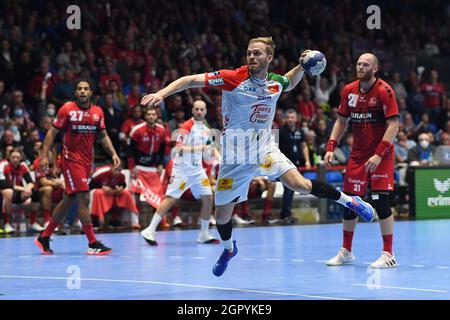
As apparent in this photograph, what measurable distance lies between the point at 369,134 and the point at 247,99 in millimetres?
1980

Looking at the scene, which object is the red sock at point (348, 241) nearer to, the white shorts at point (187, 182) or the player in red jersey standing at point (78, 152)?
the player in red jersey standing at point (78, 152)

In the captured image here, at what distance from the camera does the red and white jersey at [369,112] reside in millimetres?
10133

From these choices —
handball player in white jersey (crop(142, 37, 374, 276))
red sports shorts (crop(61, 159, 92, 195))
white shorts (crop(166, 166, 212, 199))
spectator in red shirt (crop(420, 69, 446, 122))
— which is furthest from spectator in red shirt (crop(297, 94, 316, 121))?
handball player in white jersey (crop(142, 37, 374, 276))

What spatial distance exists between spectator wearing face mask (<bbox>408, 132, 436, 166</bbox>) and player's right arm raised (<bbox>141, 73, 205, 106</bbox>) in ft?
41.5

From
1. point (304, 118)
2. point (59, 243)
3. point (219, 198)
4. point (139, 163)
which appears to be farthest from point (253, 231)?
point (219, 198)

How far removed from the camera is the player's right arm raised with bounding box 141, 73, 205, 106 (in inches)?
311

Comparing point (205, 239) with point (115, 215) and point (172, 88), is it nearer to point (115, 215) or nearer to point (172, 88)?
point (115, 215)

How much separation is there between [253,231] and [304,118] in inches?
226

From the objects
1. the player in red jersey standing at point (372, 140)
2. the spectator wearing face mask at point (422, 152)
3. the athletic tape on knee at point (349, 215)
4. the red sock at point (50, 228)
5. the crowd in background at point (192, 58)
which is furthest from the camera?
the spectator wearing face mask at point (422, 152)

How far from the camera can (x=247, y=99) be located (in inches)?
352

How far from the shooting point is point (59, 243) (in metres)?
13.8

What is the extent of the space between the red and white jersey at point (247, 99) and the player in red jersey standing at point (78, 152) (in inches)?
138

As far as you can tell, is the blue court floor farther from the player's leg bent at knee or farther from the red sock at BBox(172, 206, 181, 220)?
the red sock at BBox(172, 206, 181, 220)

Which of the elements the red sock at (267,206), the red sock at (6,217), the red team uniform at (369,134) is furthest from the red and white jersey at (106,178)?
the red team uniform at (369,134)
